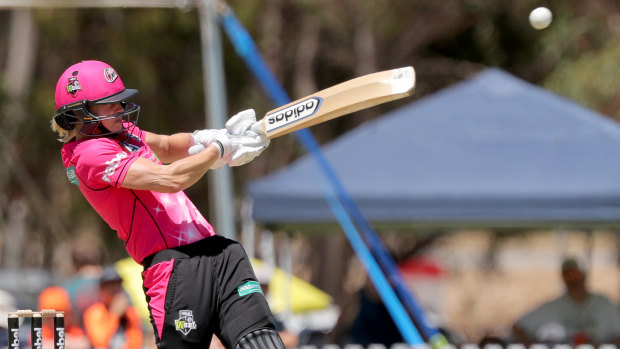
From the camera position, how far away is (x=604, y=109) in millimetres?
14570

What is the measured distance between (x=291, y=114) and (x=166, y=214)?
2.25 ft

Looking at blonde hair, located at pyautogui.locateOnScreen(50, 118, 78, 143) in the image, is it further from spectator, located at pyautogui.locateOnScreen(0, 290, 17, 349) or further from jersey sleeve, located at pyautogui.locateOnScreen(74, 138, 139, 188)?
spectator, located at pyautogui.locateOnScreen(0, 290, 17, 349)

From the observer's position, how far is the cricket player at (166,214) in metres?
4.02

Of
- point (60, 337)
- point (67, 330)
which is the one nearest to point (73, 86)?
point (60, 337)

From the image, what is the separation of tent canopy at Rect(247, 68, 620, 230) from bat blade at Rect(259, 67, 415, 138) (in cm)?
419

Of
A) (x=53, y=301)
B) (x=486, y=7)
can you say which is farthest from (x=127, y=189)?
(x=486, y=7)

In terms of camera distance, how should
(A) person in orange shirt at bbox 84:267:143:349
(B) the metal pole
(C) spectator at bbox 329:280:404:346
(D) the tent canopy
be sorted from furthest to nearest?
(C) spectator at bbox 329:280:404:346 → (B) the metal pole → (D) the tent canopy → (A) person in orange shirt at bbox 84:267:143:349

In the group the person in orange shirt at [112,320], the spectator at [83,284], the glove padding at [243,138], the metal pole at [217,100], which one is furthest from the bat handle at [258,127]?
the metal pole at [217,100]

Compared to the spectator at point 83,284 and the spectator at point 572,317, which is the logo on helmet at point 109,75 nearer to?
the spectator at point 83,284

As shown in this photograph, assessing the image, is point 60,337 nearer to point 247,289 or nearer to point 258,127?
point 247,289

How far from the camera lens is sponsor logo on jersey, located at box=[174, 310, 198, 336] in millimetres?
3998

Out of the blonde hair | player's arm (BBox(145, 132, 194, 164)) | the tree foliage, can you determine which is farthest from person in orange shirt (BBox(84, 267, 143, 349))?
the tree foliage

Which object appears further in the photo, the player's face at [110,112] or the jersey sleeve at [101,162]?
the player's face at [110,112]

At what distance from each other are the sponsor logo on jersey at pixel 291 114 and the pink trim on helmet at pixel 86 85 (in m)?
0.66
